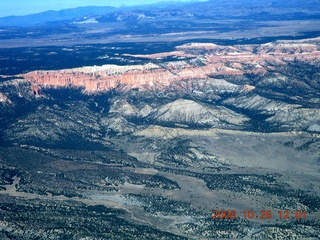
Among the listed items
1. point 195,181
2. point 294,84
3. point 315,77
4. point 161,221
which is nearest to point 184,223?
point 161,221

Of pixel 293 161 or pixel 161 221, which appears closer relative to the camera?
pixel 161 221

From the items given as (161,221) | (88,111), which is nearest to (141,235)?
(161,221)

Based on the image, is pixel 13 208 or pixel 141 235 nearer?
pixel 141 235

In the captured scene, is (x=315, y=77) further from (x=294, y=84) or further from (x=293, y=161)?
(x=293, y=161)

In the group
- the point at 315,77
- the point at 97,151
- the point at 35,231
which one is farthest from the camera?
the point at 315,77

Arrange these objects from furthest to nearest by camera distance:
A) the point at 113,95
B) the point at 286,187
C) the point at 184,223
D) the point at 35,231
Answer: the point at 113,95
the point at 286,187
the point at 184,223
the point at 35,231

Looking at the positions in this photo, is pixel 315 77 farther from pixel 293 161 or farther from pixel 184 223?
pixel 184 223
